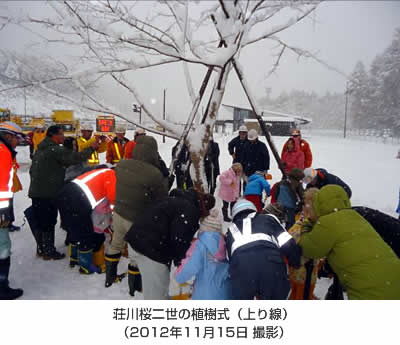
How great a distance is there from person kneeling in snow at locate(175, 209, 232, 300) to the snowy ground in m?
0.93

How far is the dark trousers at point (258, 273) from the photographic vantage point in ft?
5.72

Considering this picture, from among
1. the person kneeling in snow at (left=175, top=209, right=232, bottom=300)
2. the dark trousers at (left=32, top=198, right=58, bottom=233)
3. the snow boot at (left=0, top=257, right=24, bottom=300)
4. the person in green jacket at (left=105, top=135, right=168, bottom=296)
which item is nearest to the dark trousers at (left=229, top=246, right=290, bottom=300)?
the person kneeling in snow at (left=175, top=209, right=232, bottom=300)

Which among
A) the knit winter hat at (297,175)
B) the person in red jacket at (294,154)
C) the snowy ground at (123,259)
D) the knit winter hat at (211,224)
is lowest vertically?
the snowy ground at (123,259)

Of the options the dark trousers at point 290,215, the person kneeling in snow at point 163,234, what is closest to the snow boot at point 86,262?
the person kneeling in snow at point 163,234

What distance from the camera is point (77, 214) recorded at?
285 centimetres

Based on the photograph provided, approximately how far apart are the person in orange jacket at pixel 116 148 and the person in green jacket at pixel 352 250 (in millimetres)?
4073

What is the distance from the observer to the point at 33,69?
121 inches

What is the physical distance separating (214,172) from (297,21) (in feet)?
10.9

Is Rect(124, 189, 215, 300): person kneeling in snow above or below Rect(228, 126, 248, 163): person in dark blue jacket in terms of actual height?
below

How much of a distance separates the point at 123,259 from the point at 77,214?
103cm

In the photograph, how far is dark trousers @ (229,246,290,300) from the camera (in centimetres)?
174

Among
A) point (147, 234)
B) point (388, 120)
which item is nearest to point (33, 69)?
point (147, 234)

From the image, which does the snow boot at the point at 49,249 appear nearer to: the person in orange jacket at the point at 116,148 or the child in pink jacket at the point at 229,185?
the person in orange jacket at the point at 116,148

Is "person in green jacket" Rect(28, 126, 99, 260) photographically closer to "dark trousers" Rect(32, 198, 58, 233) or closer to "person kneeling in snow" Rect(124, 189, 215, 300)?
"dark trousers" Rect(32, 198, 58, 233)
